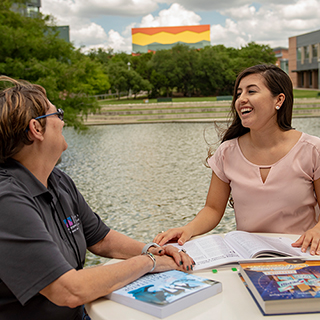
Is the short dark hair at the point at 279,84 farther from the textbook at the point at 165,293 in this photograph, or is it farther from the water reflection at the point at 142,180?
the water reflection at the point at 142,180

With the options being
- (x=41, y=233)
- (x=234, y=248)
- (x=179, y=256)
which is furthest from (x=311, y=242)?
(x=41, y=233)

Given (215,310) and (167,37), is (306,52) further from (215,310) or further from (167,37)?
(215,310)

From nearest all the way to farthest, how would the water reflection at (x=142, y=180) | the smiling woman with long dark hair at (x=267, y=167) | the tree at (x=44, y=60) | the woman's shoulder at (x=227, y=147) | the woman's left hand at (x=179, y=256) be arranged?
the woman's left hand at (x=179, y=256) → the smiling woman with long dark hair at (x=267, y=167) → the woman's shoulder at (x=227, y=147) → the water reflection at (x=142, y=180) → the tree at (x=44, y=60)

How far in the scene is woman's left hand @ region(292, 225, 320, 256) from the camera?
1806mm

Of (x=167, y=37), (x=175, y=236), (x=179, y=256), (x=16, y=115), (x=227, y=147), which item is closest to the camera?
(x=16, y=115)

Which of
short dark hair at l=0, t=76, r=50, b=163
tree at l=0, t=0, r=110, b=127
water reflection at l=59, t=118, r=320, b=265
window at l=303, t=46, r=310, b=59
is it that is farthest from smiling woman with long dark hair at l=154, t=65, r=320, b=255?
window at l=303, t=46, r=310, b=59

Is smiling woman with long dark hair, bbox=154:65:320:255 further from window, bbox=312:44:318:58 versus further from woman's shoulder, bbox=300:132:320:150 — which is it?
window, bbox=312:44:318:58

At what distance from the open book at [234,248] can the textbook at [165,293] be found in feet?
0.80

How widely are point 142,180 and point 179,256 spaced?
714 centimetres

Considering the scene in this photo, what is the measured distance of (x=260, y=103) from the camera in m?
2.30

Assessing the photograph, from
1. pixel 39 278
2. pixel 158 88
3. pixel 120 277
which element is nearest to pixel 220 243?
pixel 120 277

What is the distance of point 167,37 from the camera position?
281 feet

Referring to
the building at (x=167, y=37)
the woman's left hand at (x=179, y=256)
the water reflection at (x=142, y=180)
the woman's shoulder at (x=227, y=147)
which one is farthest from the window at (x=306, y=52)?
the woman's left hand at (x=179, y=256)

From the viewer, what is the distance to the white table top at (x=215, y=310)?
1.22 metres
